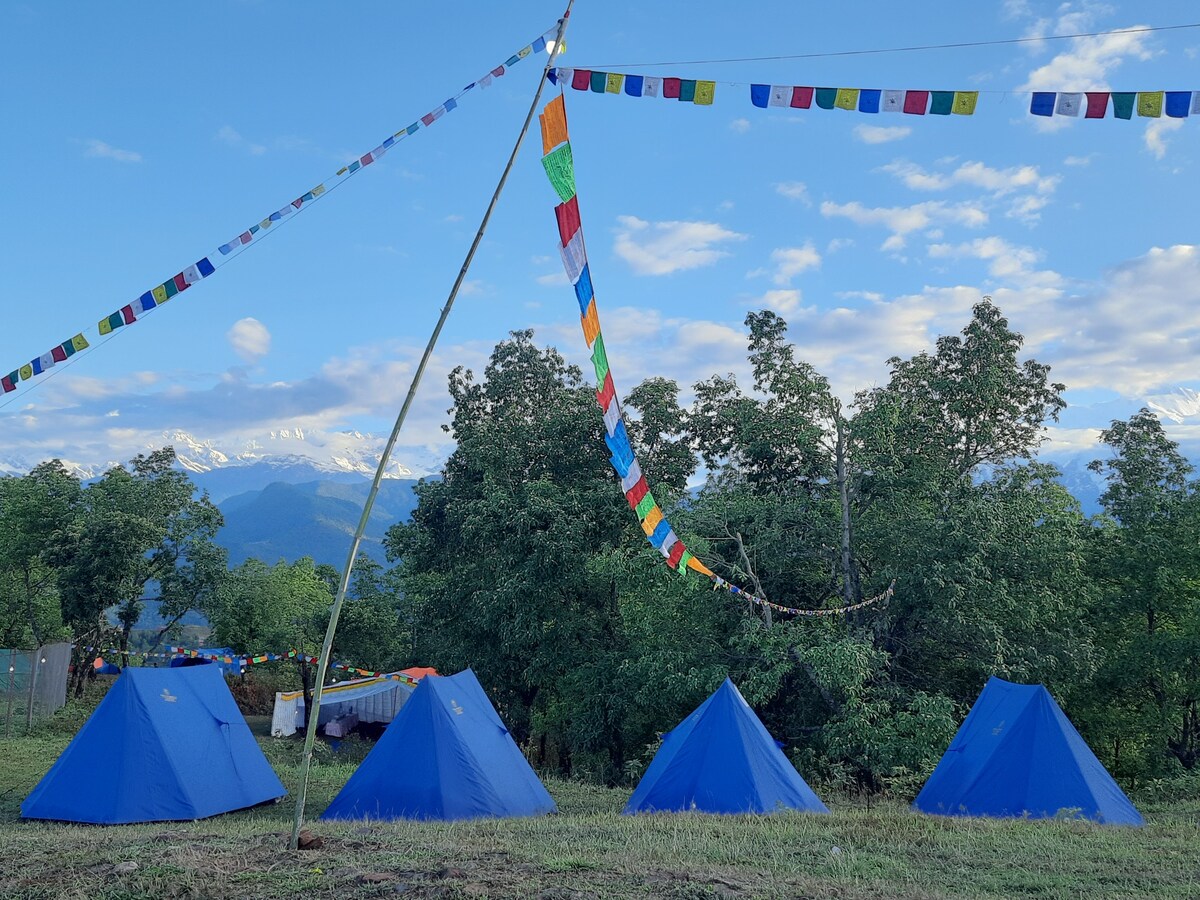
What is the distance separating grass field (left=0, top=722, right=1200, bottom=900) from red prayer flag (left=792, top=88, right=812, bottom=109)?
511cm

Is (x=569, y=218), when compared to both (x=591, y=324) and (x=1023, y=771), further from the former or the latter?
(x=1023, y=771)

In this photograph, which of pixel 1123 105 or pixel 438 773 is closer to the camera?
pixel 1123 105

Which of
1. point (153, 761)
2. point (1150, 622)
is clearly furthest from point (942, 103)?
point (1150, 622)

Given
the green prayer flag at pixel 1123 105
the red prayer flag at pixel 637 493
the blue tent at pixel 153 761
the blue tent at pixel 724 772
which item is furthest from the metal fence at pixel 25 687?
the green prayer flag at pixel 1123 105

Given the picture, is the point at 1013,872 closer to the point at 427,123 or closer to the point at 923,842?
the point at 923,842

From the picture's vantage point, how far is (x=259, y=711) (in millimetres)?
29234

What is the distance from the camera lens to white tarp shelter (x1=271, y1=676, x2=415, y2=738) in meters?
23.3

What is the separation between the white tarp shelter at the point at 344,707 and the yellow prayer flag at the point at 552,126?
18092 mm

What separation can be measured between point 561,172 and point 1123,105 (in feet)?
12.5

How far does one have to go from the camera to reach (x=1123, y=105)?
5.74 m

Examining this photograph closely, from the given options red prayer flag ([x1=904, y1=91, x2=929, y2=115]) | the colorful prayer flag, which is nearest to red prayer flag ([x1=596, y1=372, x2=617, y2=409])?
Result: red prayer flag ([x1=904, y1=91, x2=929, y2=115])

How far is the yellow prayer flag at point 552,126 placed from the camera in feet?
23.2

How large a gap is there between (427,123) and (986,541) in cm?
1049

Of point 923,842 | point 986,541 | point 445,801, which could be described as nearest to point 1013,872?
point 923,842
